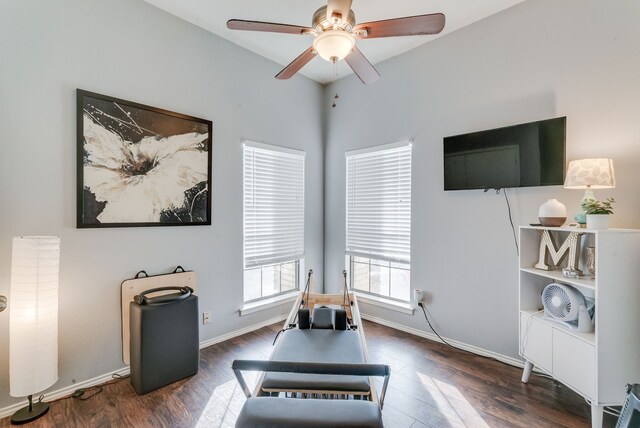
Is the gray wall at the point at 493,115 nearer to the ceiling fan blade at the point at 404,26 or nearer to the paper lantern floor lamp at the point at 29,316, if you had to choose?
the ceiling fan blade at the point at 404,26

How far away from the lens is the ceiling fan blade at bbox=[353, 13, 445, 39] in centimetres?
156

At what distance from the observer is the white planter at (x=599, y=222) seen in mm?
1765

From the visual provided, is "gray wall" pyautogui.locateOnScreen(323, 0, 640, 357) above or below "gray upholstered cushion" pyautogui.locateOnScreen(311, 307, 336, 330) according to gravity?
above

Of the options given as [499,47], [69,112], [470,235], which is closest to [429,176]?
[470,235]

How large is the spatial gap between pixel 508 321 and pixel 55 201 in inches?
142

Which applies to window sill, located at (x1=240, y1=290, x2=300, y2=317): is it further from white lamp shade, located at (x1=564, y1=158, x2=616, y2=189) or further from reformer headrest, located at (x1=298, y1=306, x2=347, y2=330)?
white lamp shade, located at (x1=564, y1=158, x2=616, y2=189)

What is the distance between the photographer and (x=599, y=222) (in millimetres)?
1771

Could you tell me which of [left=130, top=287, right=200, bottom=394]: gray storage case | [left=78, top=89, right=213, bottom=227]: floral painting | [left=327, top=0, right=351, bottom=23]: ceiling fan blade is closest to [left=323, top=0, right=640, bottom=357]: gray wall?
[left=327, top=0, right=351, bottom=23]: ceiling fan blade

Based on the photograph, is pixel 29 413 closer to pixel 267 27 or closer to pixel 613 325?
→ pixel 267 27

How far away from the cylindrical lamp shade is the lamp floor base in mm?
177

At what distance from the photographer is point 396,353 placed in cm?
270

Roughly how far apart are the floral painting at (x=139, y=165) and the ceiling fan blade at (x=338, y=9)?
167 centimetres

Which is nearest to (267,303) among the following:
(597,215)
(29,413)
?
(29,413)

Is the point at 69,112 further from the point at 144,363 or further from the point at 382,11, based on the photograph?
the point at 382,11
